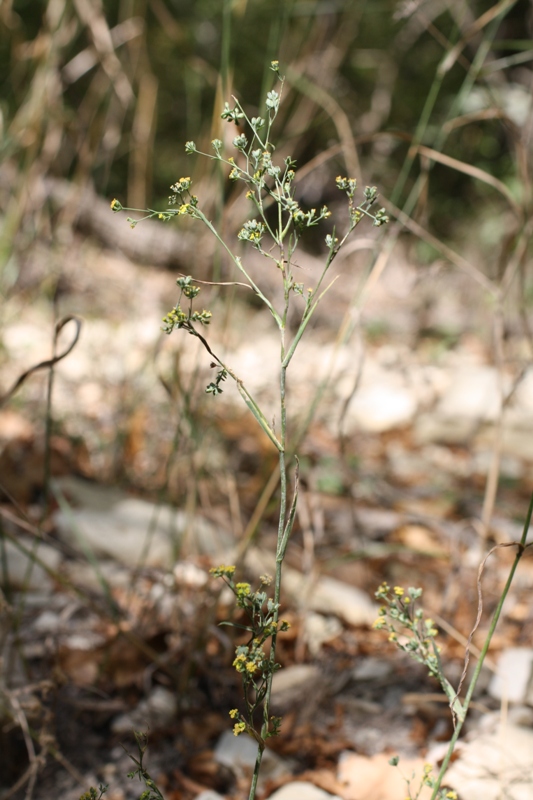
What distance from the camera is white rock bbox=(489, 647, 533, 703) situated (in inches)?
43.2

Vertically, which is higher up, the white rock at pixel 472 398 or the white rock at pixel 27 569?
the white rock at pixel 472 398

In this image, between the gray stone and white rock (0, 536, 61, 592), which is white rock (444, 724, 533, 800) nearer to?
the gray stone

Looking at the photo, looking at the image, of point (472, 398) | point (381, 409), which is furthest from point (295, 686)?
point (472, 398)

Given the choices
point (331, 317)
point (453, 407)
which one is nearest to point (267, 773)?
point (453, 407)

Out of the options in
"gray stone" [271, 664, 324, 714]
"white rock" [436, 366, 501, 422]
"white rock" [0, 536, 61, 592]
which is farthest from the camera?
"white rock" [436, 366, 501, 422]

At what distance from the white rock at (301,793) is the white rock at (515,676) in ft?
1.21

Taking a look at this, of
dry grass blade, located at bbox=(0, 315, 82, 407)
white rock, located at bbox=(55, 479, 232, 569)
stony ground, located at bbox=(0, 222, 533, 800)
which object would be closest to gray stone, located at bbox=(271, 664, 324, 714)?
stony ground, located at bbox=(0, 222, 533, 800)

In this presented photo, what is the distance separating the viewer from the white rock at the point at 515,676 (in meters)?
1.10

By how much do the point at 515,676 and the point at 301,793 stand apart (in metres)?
0.48

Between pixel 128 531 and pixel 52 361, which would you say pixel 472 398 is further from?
pixel 52 361

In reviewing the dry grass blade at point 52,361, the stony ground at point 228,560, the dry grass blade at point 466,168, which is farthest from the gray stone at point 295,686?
the dry grass blade at point 466,168

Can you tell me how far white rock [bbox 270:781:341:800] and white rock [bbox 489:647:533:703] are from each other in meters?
0.37

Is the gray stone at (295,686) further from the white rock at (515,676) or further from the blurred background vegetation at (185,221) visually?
the white rock at (515,676)

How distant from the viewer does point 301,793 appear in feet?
2.97
